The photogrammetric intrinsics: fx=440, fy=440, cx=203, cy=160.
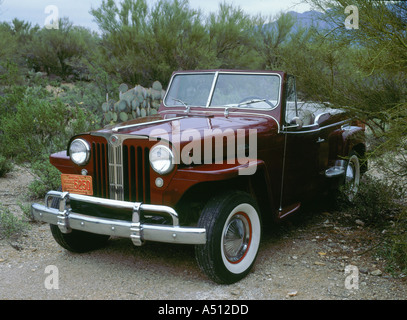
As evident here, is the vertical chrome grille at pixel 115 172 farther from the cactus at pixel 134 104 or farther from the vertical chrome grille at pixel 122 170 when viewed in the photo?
the cactus at pixel 134 104

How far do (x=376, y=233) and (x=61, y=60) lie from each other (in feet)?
57.8

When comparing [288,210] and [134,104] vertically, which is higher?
[134,104]

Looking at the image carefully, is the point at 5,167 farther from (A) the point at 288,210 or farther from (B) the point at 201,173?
(B) the point at 201,173

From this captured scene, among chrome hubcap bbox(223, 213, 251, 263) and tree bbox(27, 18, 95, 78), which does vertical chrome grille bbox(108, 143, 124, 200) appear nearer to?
chrome hubcap bbox(223, 213, 251, 263)

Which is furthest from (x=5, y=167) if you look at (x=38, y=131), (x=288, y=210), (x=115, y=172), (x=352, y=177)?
(x=352, y=177)

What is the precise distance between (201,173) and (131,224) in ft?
1.96

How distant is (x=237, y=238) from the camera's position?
3479 millimetres

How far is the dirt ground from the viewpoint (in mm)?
3207

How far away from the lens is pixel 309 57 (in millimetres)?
5582

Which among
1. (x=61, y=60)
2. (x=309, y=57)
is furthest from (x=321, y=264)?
(x=61, y=60)

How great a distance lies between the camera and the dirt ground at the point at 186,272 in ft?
10.5

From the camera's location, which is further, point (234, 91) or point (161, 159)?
point (234, 91)

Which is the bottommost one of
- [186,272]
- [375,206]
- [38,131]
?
[186,272]

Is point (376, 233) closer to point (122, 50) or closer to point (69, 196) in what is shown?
point (69, 196)
